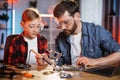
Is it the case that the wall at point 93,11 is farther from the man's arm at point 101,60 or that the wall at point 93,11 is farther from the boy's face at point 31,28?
the man's arm at point 101,60

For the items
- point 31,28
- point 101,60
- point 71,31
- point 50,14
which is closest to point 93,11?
point 50,14

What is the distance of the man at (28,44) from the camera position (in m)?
1.96

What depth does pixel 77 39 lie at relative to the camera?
1952 millimetres

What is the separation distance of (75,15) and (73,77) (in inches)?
27.7

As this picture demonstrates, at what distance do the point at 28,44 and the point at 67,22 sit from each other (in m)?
0.42

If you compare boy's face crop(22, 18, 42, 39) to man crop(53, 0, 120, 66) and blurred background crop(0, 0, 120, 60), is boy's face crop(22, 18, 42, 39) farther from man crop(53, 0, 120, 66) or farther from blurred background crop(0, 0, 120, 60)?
blurred background crop(0, 0, 120, 60)

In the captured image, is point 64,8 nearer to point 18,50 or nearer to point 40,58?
point 40,58

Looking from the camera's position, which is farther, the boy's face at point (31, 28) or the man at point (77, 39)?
the boy's face at point (31, 28)

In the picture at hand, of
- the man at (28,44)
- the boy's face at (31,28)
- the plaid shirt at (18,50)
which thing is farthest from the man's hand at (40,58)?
the boy's face at (31,28)

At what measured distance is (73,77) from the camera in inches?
49.4

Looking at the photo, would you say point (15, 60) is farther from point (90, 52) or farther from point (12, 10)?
point (12, 10)

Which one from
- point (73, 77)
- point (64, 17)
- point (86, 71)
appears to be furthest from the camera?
point (64, 17)

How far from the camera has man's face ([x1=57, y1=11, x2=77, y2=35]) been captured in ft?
5.86

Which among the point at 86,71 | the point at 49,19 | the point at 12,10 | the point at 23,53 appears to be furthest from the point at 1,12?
the point at 86,71
